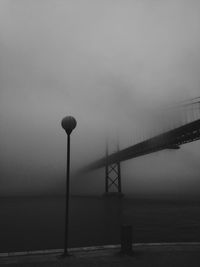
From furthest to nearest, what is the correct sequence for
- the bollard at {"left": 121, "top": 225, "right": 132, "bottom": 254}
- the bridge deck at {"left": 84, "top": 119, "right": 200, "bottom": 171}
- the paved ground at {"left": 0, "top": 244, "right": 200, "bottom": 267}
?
the bridge deck at {"left": 84, "top": 119, "right": 200, "bottom": 171}
the bollard at {"left": 121, "top": 225, "right": 132, "bottom": 254}
the paved ground at {"left": 0, "top": 244, "right": 200, "bottom": 267}

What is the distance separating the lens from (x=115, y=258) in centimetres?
627

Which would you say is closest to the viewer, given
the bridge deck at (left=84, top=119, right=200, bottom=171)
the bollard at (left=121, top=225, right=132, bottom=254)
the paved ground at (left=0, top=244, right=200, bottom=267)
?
the paved ground at (left=0, top=244, right=200, bottom=267)

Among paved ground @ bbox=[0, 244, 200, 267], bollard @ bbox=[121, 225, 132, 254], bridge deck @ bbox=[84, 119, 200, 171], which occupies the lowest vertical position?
paved ground @ bbox=[0, 244, 200, 267]

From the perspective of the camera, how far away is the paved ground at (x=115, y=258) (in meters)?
5.82

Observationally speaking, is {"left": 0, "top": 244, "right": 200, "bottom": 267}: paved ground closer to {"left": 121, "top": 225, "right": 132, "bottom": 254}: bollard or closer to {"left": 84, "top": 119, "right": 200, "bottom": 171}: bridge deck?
{"left": 121, "top": 225, "right": 132, "bottom": 254}: bollard

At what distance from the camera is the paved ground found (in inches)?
229

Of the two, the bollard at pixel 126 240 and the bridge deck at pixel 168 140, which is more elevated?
the bridge deck at pixel 168 140

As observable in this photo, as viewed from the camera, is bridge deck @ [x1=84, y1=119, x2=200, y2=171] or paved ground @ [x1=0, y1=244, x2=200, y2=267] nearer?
paved ground @ [x1=0, y1=244, x2=200, y2=267]

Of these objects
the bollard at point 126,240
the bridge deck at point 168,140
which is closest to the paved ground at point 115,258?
the bollard at point 126,240

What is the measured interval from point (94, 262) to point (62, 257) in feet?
2.93

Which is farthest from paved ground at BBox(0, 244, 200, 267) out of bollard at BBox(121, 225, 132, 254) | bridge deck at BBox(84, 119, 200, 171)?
bridge deck at BBox(84, 119, 200, 171)

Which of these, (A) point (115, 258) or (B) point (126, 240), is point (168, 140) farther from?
(A) point (115, 258)

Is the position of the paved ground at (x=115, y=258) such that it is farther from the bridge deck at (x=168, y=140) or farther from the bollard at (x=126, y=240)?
the bridge deck at (x=168, y=140)

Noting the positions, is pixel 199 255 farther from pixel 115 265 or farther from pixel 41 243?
pixel 41 243
